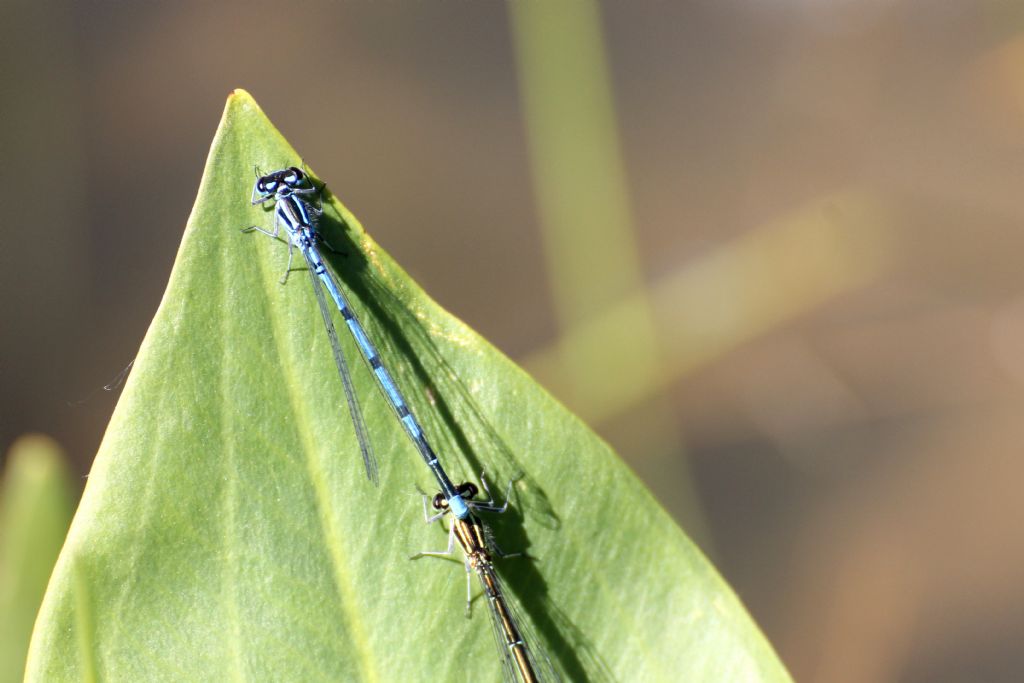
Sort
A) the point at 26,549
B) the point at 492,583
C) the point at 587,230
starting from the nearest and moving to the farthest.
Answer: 1. the point at 492,583
2. the point at 26,549
3. the point at 587,230

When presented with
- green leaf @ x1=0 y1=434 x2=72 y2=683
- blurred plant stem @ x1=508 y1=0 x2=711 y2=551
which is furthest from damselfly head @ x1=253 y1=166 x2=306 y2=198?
blurred plant stem @ x1=508 y1=0 x2=711 y2=551

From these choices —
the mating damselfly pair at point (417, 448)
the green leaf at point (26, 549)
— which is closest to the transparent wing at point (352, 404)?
the mating damselfly pair at point (417, 448)

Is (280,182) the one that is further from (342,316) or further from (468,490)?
(468,490)

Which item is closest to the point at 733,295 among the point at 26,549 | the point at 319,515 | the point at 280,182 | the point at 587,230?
Result: the point at 587,230

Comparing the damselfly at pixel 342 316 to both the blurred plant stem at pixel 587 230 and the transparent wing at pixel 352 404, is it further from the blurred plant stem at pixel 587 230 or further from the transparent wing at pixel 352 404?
the blurred plant stem at pixel 587 230

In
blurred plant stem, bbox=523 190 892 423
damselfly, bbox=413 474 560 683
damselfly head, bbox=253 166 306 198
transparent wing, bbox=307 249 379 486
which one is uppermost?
blurred plant stem, bbox=523 190 892 423

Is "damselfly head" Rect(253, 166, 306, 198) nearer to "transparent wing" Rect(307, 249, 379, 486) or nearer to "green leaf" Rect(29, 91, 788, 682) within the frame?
"green leaf" Rect(29, 91, 788, 682)
